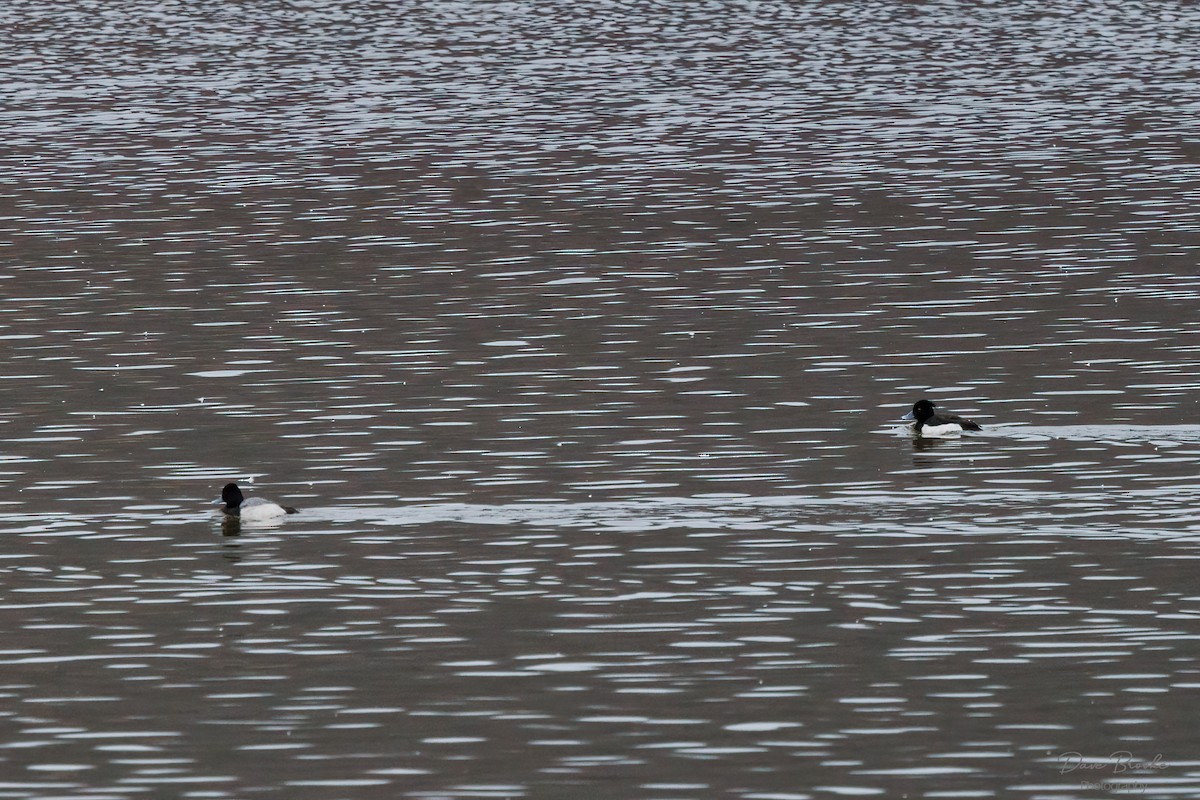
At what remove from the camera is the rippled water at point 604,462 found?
59.2 feet

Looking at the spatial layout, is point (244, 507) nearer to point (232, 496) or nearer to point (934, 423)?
point (232, 496)

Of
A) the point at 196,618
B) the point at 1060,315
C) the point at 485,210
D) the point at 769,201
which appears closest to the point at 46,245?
the point at 485,210

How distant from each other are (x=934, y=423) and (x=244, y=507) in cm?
796

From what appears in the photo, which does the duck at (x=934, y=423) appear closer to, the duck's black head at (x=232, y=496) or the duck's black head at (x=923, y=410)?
the duck's black head at (x=923, y=410)

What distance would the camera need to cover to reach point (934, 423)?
2828 cm

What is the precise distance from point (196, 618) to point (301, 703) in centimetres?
280

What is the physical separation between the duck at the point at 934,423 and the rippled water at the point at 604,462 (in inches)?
11.1

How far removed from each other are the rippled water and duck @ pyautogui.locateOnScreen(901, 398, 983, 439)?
28 centimetres

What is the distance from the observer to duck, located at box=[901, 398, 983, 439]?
92.7 feet

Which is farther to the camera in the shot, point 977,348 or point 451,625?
point 977,348

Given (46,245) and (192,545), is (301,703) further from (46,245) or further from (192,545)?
(46,245)

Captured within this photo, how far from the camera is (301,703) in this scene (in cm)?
1888

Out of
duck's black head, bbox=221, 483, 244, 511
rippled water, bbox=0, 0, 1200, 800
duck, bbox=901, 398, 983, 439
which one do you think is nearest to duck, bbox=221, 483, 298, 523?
duck's black head, bbox=221, 483, 244, 511

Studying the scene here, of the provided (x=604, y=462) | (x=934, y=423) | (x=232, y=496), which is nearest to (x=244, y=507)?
(x=232, y=496)
